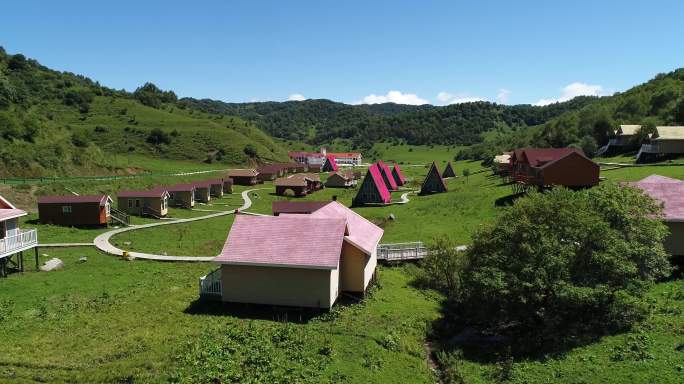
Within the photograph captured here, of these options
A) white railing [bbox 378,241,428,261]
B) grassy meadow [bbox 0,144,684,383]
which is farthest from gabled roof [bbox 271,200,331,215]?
grassy meadow [bbox 0,144,684,383]

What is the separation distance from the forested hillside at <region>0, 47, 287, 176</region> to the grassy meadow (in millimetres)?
48907

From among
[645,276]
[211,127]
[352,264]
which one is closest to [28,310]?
[352,264]

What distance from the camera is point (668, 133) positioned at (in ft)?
215

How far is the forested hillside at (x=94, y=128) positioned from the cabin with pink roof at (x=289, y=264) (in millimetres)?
53459

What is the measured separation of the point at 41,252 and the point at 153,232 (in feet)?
34.7

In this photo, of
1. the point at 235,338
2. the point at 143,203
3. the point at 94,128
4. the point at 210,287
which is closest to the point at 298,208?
the point at 210,287

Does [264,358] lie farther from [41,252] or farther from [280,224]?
[41,252]

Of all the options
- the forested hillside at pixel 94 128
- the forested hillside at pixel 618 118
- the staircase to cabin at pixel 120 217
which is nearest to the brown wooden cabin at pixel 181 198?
the staircase to cabin at pixel 120 217

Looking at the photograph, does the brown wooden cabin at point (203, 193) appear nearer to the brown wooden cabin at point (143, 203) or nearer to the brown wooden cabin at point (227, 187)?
the brown wooden cabin at point (227, 187)

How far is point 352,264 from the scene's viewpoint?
25.6 meters

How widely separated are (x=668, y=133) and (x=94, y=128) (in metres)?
116

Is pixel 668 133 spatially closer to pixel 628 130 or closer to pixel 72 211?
pixel 628 130

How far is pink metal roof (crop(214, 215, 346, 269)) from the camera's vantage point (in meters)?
23.2

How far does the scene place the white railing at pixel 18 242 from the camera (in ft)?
87.1
